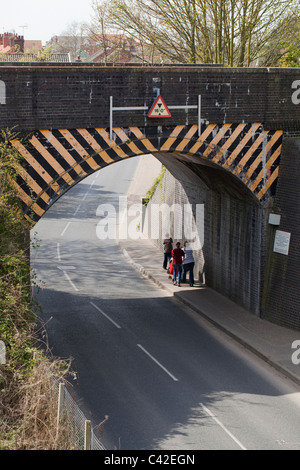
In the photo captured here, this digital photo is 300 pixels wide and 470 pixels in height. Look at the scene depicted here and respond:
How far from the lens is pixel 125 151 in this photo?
18688mm

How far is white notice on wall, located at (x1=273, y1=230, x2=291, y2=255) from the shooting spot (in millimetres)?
20375

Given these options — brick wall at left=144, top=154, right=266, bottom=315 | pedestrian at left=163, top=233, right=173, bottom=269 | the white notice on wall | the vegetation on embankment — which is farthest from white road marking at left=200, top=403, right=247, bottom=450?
pedestrian at left=163, top=233, right=173, bottom=269

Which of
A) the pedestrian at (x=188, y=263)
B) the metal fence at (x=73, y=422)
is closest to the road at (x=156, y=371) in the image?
the pedestrian at (x=188, y=263)

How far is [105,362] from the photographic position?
707 inches

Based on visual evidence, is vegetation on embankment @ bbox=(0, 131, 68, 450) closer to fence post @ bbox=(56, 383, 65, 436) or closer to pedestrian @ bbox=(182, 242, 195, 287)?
fence post @ bbox=(56, 383, 65, 436)

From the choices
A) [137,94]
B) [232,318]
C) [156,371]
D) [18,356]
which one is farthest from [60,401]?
[232,318]

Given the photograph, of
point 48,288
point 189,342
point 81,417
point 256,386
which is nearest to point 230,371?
point 256,386

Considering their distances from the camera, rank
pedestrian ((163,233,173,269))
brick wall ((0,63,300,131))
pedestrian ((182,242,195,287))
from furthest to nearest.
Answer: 1. pedestrian ((163,233,173,269))
2. pedestrian ((182,242,195,287))
3. brick wall ((0,63,300,131))

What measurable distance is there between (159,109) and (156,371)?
6650mm

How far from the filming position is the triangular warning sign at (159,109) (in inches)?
743

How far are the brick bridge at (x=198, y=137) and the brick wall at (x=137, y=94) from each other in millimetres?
26

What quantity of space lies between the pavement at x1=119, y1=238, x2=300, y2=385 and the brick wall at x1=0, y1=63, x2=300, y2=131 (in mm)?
5601

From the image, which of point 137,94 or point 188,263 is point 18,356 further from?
point 188,263

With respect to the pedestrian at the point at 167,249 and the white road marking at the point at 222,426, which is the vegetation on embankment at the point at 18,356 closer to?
the white road marking at the point at 222,426
